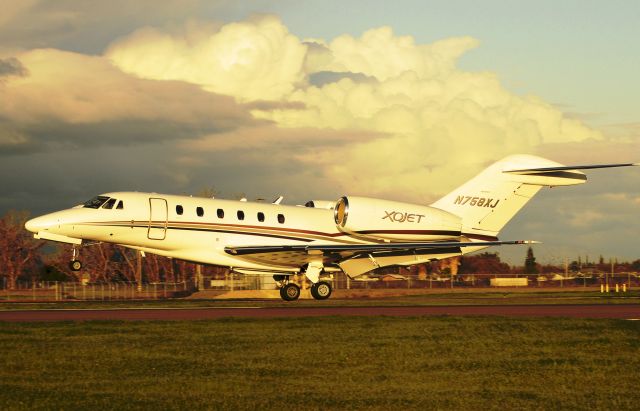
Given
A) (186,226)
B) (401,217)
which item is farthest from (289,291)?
(186,226)

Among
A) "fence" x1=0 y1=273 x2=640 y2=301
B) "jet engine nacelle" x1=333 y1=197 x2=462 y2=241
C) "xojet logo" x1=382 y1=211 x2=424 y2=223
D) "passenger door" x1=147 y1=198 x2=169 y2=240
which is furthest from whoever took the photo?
"fence" x1=0 y1=273 x2=640 y2=301

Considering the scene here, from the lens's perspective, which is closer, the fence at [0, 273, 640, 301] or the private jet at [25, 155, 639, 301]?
the private jet at [25, 155, 639, 301]

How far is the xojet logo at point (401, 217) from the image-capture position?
3484 centimetres

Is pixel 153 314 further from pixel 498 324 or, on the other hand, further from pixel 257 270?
pixel 498 324

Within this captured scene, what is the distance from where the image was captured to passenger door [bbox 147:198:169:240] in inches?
1267

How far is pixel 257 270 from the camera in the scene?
34625mm

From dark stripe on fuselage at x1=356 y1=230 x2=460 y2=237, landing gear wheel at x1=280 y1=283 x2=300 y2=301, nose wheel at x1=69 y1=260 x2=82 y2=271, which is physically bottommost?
landing gear wheel at x1=280 y1=283 x2=300 y2=301

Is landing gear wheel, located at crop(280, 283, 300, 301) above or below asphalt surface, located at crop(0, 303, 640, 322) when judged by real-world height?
above

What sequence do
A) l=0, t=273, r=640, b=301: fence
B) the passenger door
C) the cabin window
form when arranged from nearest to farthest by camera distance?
the cabin window < the passenger door < l=0, t=273, r=640, b=301: fence

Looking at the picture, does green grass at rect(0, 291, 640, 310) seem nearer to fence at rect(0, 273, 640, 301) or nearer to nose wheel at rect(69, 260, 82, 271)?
nose wheel at rect(69, 260, 82, 271)

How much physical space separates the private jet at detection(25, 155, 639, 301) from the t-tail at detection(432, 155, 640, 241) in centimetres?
4

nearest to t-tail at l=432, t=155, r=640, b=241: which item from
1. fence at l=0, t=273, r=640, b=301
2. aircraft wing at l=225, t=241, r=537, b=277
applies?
aircraft wing at l=225, t=241, r=537, b=277

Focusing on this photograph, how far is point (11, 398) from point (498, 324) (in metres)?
12.6

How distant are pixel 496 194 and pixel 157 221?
13.5 meters
